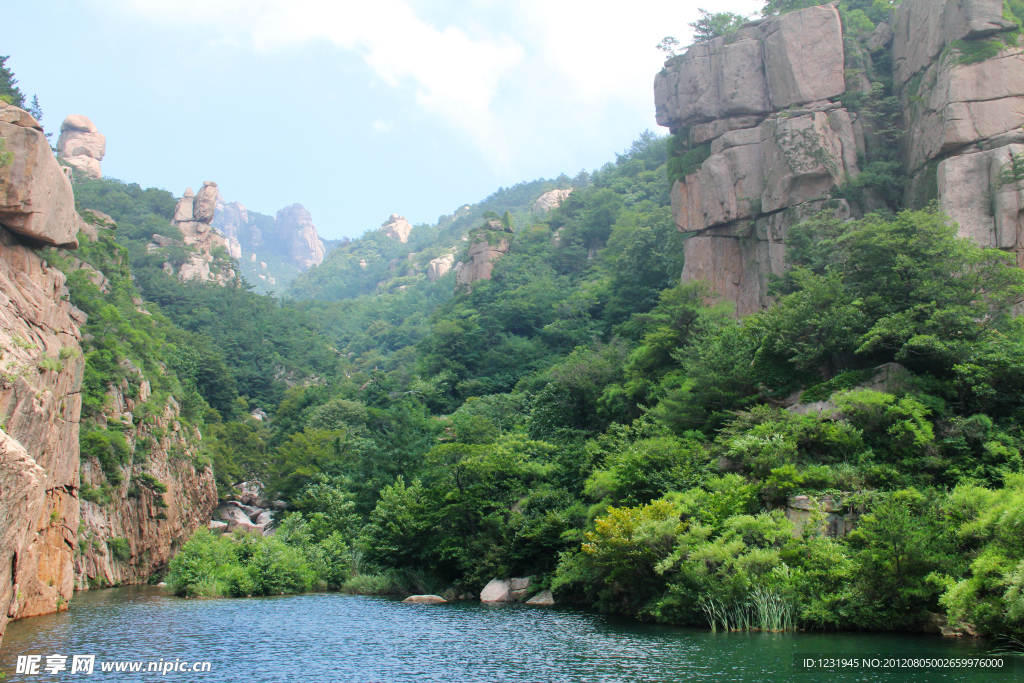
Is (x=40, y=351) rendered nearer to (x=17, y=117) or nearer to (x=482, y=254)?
(x=17, y=117)

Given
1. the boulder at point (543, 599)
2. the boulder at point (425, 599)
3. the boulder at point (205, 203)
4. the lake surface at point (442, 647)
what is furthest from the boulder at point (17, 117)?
the boulder at point (205, 203)

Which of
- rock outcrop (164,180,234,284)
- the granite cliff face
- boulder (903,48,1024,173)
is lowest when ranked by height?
the granite cliff face

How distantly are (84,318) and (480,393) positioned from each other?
73.9 feet

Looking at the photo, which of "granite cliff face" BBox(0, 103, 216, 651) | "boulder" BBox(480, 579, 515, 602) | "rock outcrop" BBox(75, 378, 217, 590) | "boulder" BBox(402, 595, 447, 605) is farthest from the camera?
"rock outcrop" BBox(75, 378, 217, 590)

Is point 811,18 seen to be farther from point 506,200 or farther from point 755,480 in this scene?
point 506,200

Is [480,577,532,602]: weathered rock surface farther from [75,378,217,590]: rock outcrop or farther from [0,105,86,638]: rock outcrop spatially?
[75,378,217,590]: rock outcrop

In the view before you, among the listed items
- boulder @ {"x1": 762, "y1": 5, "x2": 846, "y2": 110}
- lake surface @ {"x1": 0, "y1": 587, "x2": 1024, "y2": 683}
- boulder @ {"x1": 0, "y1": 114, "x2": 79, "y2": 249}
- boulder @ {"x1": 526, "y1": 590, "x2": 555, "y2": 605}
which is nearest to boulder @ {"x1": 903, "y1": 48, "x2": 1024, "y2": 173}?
boulder @ {"x1": 762, "y1": 5, "x2": 846, "y2": 110}

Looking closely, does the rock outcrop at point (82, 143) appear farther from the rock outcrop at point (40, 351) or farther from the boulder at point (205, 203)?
the rock outcrop at point (40, 351)

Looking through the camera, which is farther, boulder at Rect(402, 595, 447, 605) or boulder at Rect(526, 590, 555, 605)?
boulder at Rect(402, 595, 447, 605)

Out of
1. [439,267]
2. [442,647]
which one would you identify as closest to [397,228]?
[439,267]

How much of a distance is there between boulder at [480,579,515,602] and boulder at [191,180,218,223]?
6133cm

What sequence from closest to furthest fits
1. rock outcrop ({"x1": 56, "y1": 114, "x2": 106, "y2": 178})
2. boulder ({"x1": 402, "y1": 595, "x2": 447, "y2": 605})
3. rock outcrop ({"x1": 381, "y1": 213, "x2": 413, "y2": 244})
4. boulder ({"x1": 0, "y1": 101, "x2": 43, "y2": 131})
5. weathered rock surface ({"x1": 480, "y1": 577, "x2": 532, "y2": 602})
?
boulder ({"x1": 0, "y1": 101, "x2": 43, "y2": 131})
weathered rock surface ({"x1": 480, "y1": 577, "x2": 532, "y2": 602})
boulder ({"x1": 402, "y1": 595, "x2": 447, "y2": 605})
rock outcrop ({"x1": 56, "y1": 114, "x2": 106, "y2": 178})
rock outcrop ({"x1": 381, "y1": 213, "x2": 413, "y2": 244})

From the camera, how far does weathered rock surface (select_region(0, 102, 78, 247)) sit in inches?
841

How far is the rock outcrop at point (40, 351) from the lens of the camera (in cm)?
1902
